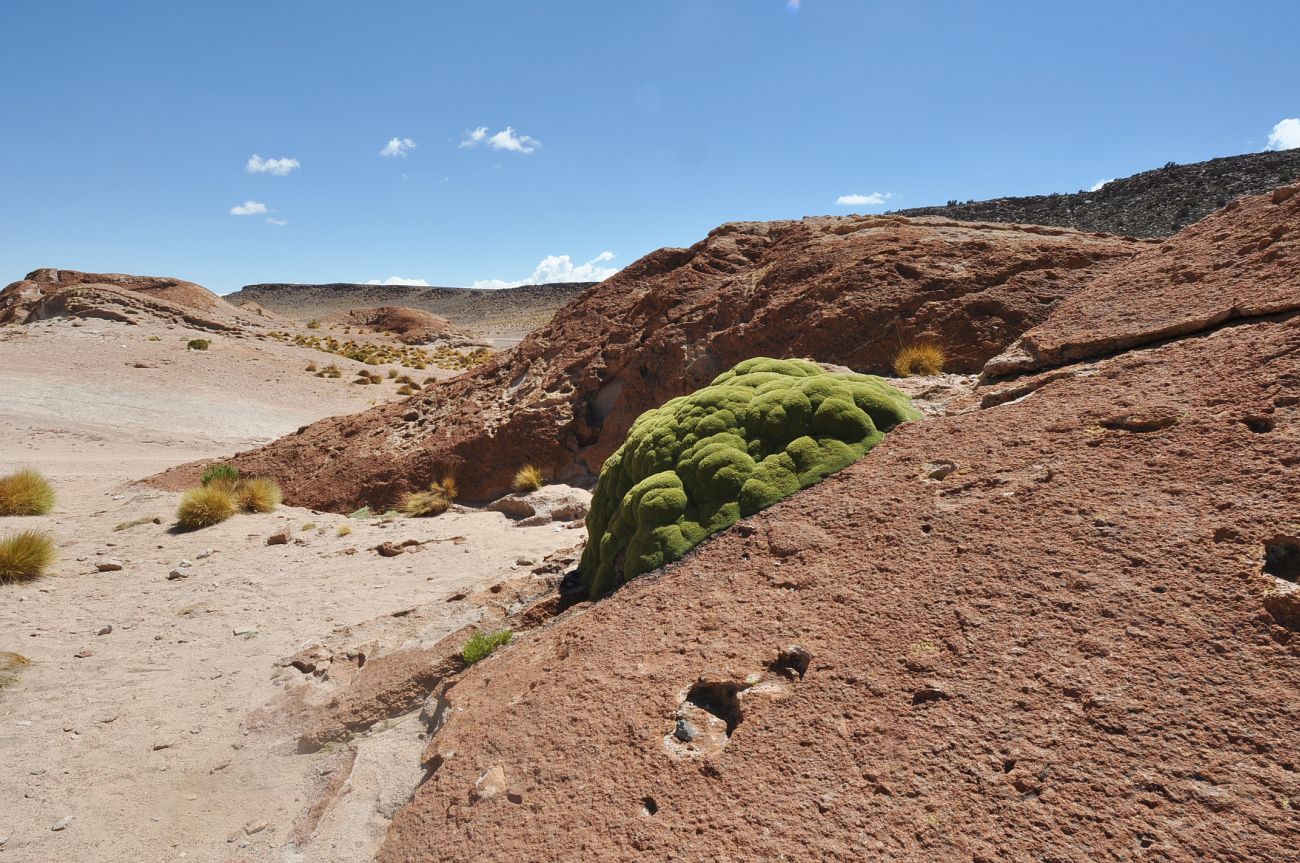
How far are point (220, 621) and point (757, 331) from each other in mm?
7093

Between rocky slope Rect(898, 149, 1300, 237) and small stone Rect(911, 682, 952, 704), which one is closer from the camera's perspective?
small stone Rect(911, 682, 952, 704)

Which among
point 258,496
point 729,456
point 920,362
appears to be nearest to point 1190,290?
point 920,362

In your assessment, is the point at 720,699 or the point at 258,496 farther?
the point at 258,496

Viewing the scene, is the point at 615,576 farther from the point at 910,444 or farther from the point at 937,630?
the point at 937,630

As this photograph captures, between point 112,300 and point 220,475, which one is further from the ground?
point 112,300

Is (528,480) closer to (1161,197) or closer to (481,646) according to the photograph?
(481,646)

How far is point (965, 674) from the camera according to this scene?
116 inches

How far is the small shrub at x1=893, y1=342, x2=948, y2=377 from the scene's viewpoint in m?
7.86

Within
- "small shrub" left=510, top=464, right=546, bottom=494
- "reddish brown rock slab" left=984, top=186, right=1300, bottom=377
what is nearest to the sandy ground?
"small shrub" left=510, top=464, right=546, bottom=494

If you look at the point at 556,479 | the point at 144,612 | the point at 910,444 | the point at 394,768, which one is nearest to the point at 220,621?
the point at 144,612

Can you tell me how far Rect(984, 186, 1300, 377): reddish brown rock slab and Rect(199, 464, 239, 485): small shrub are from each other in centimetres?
1192

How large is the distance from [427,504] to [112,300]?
28995 mm

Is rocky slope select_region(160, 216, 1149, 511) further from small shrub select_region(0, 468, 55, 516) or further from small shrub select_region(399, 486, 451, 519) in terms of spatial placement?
small shrub select_region(0, 468, 55, 516)

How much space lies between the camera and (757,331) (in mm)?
9984
